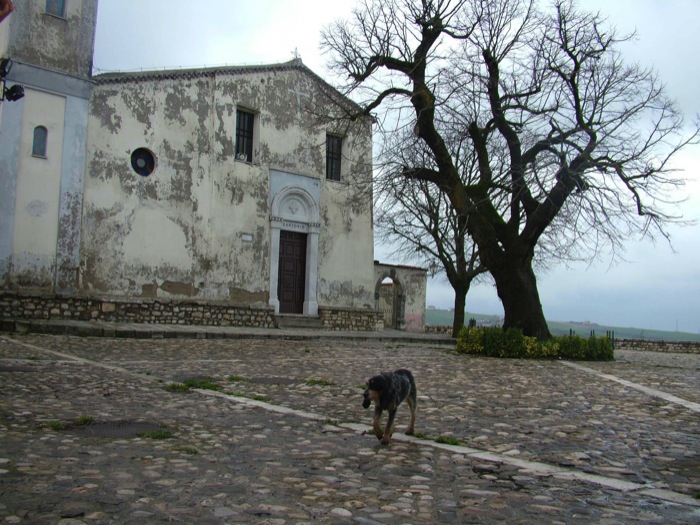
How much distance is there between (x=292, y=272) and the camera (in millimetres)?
25266

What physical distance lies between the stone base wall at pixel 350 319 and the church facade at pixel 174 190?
2.4 inches

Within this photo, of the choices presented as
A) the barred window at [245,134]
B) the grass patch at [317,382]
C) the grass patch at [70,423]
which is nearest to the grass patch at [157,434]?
the grass patch at [70,423]

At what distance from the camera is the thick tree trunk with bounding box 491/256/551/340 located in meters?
17.8

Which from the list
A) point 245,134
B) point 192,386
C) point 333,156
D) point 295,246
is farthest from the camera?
point 333,156

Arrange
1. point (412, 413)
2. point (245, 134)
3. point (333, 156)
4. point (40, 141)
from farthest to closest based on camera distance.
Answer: point (333, 156) < point (245, 134) < point (40, 141) < point (412, 413)

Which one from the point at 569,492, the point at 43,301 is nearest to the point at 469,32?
the point at 43,301

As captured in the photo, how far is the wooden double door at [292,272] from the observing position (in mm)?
24938

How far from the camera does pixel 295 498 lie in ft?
11.9

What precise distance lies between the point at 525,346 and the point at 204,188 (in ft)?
40.4

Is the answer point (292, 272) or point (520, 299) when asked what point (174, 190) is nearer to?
point (292, 272)

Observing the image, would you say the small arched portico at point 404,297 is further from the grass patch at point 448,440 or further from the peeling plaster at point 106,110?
the grass patch at point 448,440

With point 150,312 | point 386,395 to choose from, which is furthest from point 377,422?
point 150,312

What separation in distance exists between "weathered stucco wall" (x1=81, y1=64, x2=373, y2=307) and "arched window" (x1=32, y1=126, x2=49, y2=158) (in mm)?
1395

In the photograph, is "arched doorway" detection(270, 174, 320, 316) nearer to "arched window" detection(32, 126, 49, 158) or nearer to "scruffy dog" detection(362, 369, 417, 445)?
"arched window" detection(32, 126, 49, 158)
